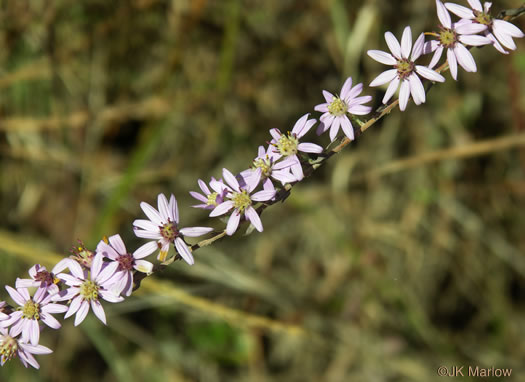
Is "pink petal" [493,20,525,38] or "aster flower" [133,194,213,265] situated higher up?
"pink petal" [493,20,525,38]

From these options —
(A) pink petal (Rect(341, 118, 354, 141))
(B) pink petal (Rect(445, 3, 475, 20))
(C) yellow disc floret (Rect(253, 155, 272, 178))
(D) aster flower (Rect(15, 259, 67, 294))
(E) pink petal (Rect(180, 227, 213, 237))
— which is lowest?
(D) aster flower (Rect(15, 259, 67, 294))

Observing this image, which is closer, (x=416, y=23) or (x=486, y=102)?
(x=416, y=23)

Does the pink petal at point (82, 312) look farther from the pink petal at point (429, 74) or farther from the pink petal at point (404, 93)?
the pink petal at point (429, 74)

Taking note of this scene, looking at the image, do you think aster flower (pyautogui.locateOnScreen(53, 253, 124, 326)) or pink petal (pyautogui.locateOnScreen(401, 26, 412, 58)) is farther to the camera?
pink petal (pyautogui.locateOnScreen(401, 26, 412, 58))

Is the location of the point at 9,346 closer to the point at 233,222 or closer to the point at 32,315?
the point at 32,315

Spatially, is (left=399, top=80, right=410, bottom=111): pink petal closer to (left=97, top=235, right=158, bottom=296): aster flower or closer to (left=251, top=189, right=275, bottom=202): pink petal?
(left=251, top=189, right=275, bottom=202): pink petal

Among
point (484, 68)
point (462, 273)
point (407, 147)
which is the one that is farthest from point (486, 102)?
point (462, 273)

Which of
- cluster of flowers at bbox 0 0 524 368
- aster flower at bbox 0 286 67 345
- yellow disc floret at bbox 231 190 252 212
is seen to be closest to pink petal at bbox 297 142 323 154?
cluster of flowers at bbox 0 0 524 368

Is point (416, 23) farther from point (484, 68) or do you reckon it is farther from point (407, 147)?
point (407, 147)
